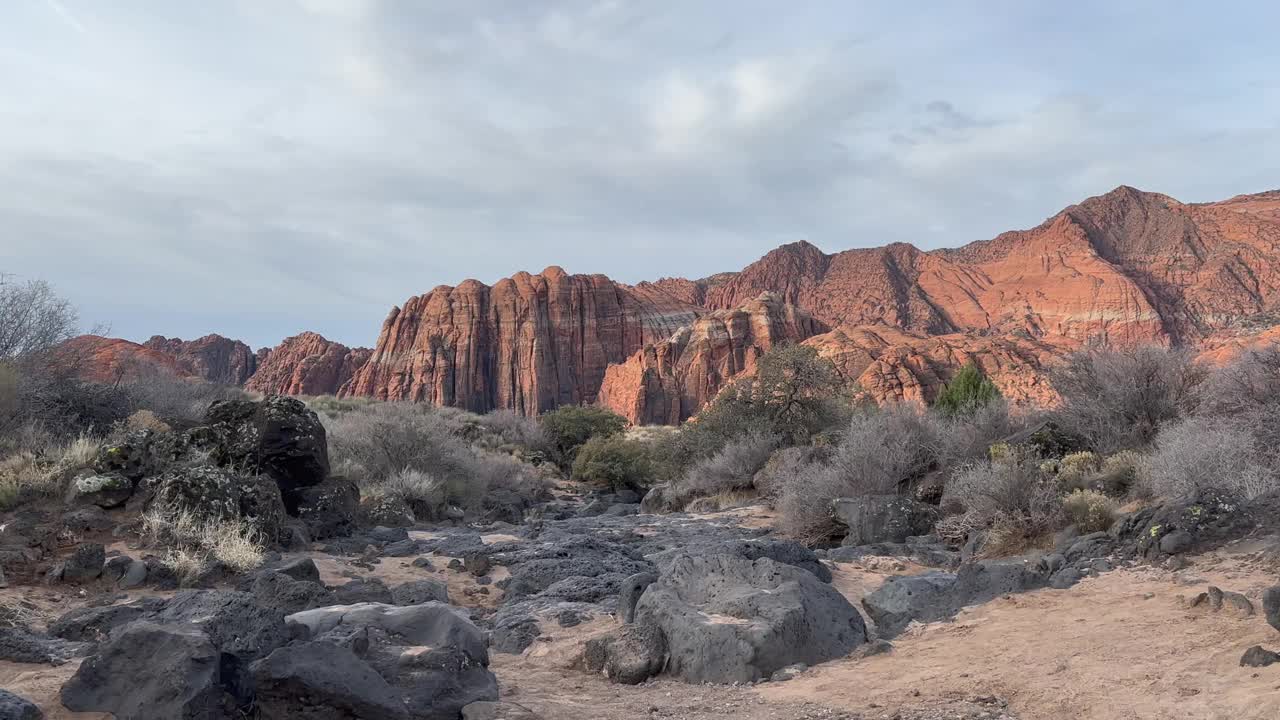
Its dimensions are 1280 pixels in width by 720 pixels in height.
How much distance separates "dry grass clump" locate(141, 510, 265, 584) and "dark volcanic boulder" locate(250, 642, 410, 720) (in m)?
5.06

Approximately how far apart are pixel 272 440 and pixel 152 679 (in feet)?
30.6

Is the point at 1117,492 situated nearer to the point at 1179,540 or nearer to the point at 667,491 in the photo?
the point at 1179,540

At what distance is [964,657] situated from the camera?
6.18 metres

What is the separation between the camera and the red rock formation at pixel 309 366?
3821 inches

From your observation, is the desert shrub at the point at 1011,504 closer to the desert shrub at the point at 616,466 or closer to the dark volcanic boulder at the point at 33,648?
the dark volcanic boulder at the point at 33,648

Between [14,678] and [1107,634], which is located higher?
[14,678]

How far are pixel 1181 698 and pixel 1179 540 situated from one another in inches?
155

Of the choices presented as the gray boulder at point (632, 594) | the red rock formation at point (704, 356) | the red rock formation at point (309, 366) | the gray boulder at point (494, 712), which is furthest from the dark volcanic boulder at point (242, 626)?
the red rock formation at point (309, 366)

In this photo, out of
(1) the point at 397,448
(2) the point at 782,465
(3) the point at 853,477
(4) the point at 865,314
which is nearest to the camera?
(3) the point at 853,477

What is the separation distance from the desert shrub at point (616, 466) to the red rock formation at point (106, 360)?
641 inches

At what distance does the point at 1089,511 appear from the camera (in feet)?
32.9

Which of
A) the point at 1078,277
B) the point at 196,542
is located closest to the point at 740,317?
the point at 1078,277

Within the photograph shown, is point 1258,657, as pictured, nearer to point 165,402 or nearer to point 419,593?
point 419,593

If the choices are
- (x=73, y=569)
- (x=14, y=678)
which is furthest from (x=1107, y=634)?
(x=73, y=569)
